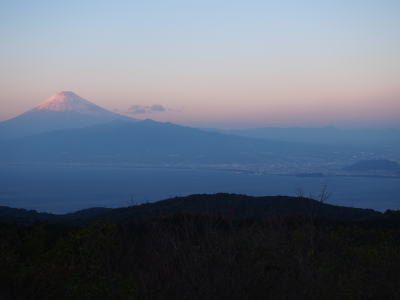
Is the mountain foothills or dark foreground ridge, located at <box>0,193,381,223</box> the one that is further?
the mountain foothills

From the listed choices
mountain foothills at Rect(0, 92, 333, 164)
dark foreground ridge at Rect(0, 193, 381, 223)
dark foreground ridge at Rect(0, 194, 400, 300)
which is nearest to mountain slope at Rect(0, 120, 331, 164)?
mountain foothills at Rect(0, 92, 333, 164)

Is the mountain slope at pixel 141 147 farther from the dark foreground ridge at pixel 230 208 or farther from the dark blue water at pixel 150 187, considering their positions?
the dark foreground ridge at pixel 230 208

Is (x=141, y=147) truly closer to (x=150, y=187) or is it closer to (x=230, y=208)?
(x=150, y=187)

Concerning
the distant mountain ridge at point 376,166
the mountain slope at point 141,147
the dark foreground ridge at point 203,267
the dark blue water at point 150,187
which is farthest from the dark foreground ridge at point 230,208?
the mountain slope at point 141,147

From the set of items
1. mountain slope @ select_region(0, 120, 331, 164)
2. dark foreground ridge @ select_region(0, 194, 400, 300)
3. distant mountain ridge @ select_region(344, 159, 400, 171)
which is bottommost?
dark foreground ridge @ select_region(0, 194, 400, 300)

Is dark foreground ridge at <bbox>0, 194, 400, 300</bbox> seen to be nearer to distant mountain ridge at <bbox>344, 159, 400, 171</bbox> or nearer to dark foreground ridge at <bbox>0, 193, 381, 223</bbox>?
dark foreground ridge at <bbox>0, 193, 381, 223</bbox>

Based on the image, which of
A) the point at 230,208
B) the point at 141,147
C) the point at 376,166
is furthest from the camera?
the point at 141,147

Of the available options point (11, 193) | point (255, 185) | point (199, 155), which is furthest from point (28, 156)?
point (255, 185)

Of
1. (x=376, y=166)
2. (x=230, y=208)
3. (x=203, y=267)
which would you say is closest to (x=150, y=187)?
(x=376, y=166)
